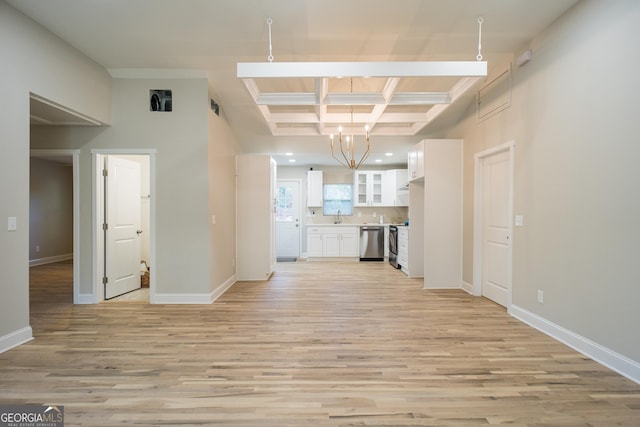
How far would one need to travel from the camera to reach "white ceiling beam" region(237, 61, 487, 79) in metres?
2.66

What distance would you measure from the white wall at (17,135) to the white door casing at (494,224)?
514cm

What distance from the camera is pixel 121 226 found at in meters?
4.46

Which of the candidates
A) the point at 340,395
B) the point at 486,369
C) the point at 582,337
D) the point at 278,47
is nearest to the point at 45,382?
the point at 340,395

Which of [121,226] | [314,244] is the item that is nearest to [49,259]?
[121,226]

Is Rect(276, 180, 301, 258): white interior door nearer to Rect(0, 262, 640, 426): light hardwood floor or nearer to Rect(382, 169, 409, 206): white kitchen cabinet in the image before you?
Rect(382, 169, 409, 206): white kitchen cabinet

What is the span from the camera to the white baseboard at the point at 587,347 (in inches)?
87.0

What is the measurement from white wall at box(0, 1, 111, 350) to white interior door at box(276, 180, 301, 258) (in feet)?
18.3

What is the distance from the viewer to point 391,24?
9.50 ft

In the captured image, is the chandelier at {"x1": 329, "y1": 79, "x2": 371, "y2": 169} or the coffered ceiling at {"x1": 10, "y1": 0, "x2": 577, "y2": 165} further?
the chandelier at {"x1": 329, "y1": 79, "x2": 371, "y2": 169}

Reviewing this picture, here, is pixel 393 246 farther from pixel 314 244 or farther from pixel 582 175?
pixel 582 175

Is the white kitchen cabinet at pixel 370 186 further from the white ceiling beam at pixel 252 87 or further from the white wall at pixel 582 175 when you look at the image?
the white ceiling beam at pixel 252 87

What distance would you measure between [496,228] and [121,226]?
5.38m

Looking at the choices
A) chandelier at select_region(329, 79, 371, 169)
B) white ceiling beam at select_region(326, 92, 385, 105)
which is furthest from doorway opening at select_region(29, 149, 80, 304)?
white ceiling beam at select_region(326, 92, 385, 105)

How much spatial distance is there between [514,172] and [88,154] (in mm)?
5465
